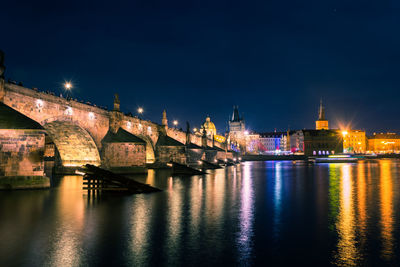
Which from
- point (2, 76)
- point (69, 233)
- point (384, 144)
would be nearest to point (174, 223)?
point (69, 233)

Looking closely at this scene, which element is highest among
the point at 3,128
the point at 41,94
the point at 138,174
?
the point at 41,94

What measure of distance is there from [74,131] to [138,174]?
8402 mm

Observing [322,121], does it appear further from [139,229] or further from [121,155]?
[139,229]

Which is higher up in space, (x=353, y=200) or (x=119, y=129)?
(x=119, y=129)

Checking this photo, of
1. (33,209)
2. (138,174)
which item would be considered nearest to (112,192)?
(33,209)

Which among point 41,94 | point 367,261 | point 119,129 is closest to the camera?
point 367,261

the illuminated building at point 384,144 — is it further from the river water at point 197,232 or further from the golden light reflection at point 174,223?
the golden light reflection at point 174,223

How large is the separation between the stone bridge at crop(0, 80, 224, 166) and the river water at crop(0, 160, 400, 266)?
10556 mm

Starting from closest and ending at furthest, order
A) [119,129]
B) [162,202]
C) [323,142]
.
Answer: [162,202], [119,129], [323,142]

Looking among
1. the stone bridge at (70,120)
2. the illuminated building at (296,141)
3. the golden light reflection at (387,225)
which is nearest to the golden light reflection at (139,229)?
the golden light reflection at (387,225)

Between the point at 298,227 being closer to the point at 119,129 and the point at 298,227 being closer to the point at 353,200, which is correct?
the point at 353,200

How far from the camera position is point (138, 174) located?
38125 mm

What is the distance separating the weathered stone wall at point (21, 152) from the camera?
20.1 metres

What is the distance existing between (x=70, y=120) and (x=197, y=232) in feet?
83.3
